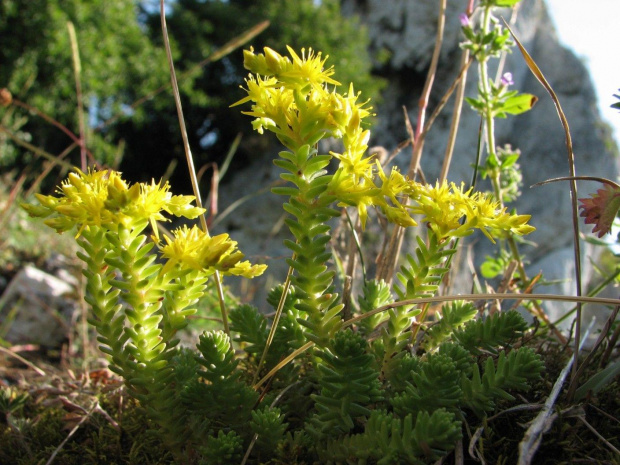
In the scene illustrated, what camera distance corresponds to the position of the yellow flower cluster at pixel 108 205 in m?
0.67

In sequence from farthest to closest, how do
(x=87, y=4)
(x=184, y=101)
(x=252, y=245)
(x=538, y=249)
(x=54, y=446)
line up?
(x=184, y=101)
(x=538, y=249)
(x=87, y=4)
(x=252, y=245)
(x=54, y=446)

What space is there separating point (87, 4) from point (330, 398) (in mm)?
7230

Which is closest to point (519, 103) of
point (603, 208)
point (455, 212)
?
point (603, 208)

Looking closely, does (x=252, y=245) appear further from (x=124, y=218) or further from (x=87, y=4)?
(x=124, y=218)

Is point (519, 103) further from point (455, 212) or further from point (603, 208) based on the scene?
point (455, 212)

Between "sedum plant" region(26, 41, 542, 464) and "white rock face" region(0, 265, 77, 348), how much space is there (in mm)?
2391

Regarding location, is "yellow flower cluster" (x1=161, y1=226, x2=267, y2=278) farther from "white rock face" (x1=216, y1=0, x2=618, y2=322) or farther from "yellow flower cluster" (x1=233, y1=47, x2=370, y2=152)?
"white rock face" (x1=216, y1=0, x2=618, y2=322)

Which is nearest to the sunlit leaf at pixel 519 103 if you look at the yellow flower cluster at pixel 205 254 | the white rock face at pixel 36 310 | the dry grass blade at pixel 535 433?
the dry grass blade at pixel 535 433

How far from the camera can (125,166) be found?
8203 millimetres

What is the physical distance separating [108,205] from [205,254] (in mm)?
137

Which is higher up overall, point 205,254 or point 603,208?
point 603,208

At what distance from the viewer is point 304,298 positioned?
0.74 meters

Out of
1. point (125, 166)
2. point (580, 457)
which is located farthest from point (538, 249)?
point (580, 457)

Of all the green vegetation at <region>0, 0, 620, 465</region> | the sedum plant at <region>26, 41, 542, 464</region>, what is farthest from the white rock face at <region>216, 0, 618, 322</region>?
the sedum plant at <region>26, 41, 542, 464</region>
